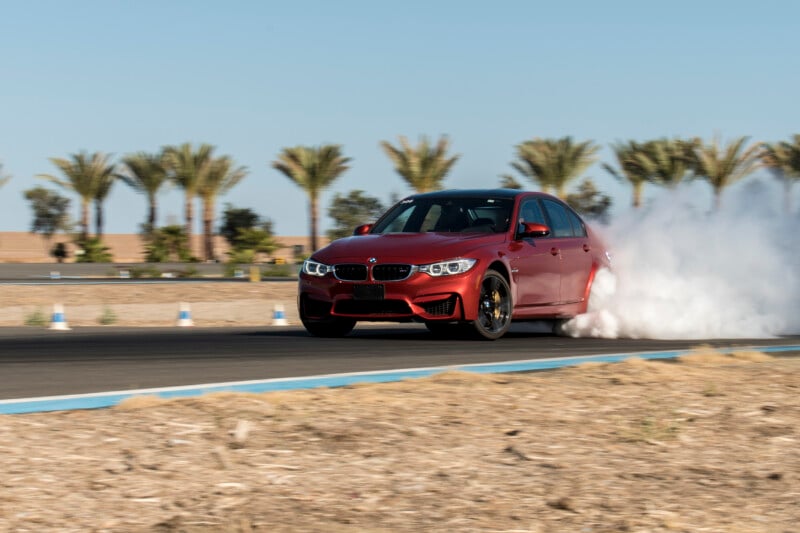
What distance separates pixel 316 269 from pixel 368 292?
2.32 feet

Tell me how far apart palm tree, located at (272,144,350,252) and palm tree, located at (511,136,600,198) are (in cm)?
836

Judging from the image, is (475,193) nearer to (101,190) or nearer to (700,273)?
(700,273)

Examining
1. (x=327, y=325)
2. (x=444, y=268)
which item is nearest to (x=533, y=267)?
(x=444, y=268)

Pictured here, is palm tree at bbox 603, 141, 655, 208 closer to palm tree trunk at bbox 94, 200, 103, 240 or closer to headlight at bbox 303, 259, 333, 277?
palm tree trunk at bbox 94, 200, 103, 240

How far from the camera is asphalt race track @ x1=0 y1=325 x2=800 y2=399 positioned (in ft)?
30.1

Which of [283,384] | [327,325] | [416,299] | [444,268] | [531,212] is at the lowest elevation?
[283,384]

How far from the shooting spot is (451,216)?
13797 mm

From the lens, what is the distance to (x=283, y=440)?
6508mm

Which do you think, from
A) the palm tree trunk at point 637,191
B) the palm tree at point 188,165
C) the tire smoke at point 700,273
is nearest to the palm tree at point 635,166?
the palm tree trunk at point 637,191

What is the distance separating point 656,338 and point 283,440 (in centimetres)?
921

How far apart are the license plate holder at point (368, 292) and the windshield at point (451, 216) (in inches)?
53.3

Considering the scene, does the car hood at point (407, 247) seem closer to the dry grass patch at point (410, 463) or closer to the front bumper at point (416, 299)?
the front bumper at point (416, 299)

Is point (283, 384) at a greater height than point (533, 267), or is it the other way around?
point (533, 267)

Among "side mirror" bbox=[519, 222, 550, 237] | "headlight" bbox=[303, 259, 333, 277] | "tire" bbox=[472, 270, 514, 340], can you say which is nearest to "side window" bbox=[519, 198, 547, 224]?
"side mirror" bbox=[519, 222, 550, 237]
